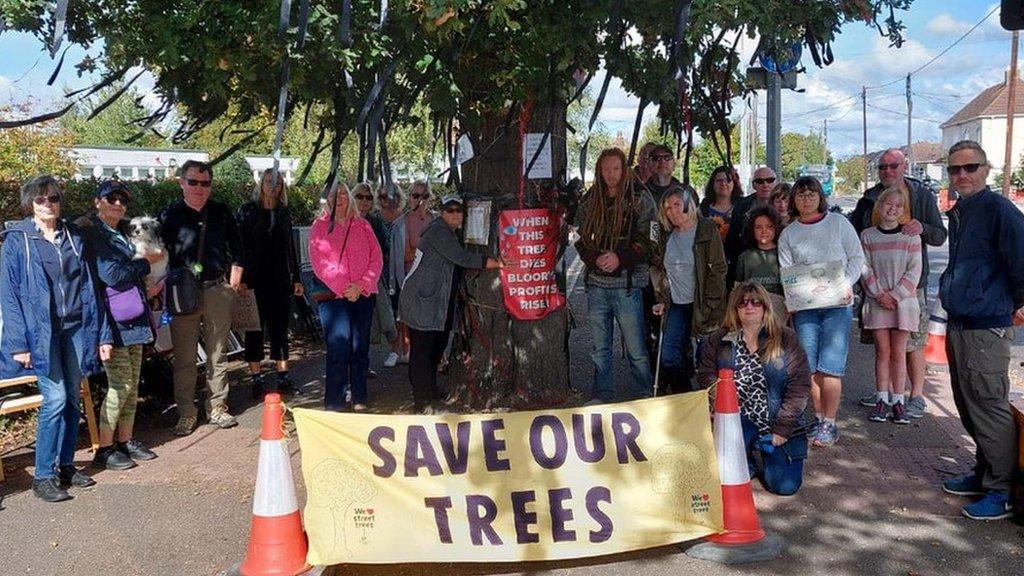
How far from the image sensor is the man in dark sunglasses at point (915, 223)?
5.94 meters

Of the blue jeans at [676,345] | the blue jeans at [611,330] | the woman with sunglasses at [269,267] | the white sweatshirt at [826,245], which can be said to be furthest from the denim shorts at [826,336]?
the woman with sunglasses at [269,267]

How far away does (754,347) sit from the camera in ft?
15.4

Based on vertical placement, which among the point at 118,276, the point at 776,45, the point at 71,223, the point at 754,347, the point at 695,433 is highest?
the point at 776,45

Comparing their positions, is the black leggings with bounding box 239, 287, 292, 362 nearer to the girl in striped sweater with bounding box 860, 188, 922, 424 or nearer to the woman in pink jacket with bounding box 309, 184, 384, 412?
the woman in pink jacket with bounding box 309, 184, 384, 412

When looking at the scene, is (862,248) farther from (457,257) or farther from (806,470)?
(457,257)

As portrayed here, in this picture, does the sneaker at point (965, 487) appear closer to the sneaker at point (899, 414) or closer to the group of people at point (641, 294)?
the group of people at point (641, 294)

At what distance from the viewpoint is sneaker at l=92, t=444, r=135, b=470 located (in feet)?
17.5

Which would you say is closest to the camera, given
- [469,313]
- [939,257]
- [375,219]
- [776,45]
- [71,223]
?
[776,45]

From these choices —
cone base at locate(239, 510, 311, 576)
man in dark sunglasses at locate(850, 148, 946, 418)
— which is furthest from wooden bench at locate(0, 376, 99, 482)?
man in dark sunglasses at locate(850, 148, 946, 418)

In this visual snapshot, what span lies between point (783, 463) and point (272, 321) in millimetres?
4195

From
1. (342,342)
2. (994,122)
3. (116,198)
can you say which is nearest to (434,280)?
(342,342)

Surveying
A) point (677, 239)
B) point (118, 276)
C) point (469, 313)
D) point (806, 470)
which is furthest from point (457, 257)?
point (806, 470)

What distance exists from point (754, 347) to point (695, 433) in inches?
39.6

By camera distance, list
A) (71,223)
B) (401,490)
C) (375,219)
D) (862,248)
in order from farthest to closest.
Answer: (375,219)
(862,248)
(71,223)
(401,490)
